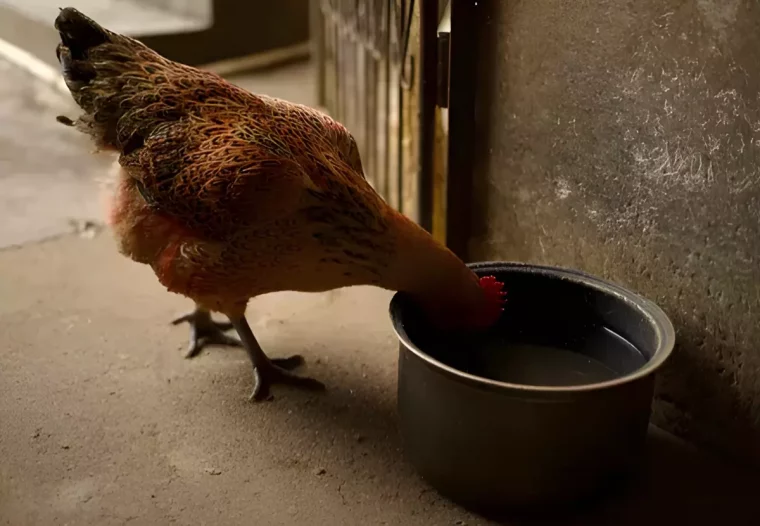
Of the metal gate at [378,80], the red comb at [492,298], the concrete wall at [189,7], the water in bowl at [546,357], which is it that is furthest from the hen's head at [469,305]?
the concrete wall at [189,7]

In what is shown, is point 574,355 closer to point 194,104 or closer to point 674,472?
point 674,472

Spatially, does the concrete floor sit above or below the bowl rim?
below

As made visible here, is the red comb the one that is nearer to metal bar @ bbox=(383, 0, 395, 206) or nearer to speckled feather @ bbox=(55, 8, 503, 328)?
speckled feather @ bbox=(55, 8, 503, 328)

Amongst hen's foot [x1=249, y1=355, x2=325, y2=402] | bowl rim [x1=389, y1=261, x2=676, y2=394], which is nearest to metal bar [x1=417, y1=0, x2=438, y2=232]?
bowl rim [x1=389, y1=261, x2=676, y2=394]

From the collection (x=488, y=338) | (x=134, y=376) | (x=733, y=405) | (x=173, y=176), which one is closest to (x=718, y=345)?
(x=733, y=405)

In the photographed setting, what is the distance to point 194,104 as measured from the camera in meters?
2.03

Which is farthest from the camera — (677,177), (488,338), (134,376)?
(134,376)

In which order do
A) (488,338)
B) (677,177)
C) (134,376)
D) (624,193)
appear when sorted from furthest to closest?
(134,376), (488,338), (624,193), (677,177)

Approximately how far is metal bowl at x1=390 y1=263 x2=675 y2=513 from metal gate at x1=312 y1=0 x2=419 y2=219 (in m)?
0.79

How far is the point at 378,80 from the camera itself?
3.31 metres

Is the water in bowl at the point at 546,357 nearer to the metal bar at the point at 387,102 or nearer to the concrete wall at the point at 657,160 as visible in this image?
the concrete wall at the point at 657,160

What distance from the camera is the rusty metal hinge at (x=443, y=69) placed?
7.64ft

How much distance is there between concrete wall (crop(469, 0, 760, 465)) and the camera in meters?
Result: 1.72

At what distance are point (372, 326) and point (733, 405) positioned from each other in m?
1.07
